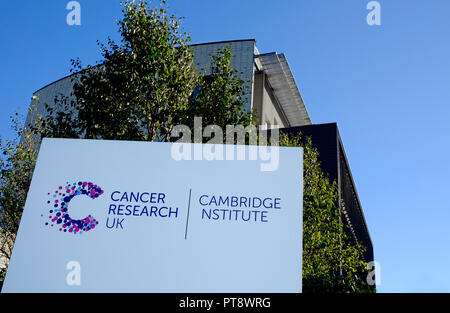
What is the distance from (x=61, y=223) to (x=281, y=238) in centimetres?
403

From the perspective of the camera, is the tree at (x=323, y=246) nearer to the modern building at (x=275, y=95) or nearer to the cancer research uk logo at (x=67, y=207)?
the modern building at (x=275, y=95)

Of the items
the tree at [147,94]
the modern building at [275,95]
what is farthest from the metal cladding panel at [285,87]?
the tree at [147,94]

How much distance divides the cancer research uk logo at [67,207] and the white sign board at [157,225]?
0.02 meters

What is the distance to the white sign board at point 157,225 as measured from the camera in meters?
6.86

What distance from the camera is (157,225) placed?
7160mm

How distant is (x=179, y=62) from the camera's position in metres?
13.1

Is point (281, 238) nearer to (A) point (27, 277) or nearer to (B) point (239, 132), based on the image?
(A) point (27, 277)

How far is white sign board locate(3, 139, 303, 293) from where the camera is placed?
6.86 m

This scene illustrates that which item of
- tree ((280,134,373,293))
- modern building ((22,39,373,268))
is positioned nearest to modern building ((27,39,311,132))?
modern building ((22,39,373,268))

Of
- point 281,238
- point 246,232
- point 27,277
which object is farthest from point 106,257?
point 281,238

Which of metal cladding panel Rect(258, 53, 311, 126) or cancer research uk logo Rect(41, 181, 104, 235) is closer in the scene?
cancer research uk logo Rect(41, 181, 104, 235)

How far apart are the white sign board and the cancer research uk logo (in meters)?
0.02

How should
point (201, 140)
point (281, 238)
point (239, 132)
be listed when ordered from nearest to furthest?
1. point (281, 238)
2. point (201, 140)
3. point (239, 132)

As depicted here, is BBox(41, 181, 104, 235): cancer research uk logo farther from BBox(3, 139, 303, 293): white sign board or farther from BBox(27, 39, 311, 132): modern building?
BBox(27, 39, 311, 132): modern building
